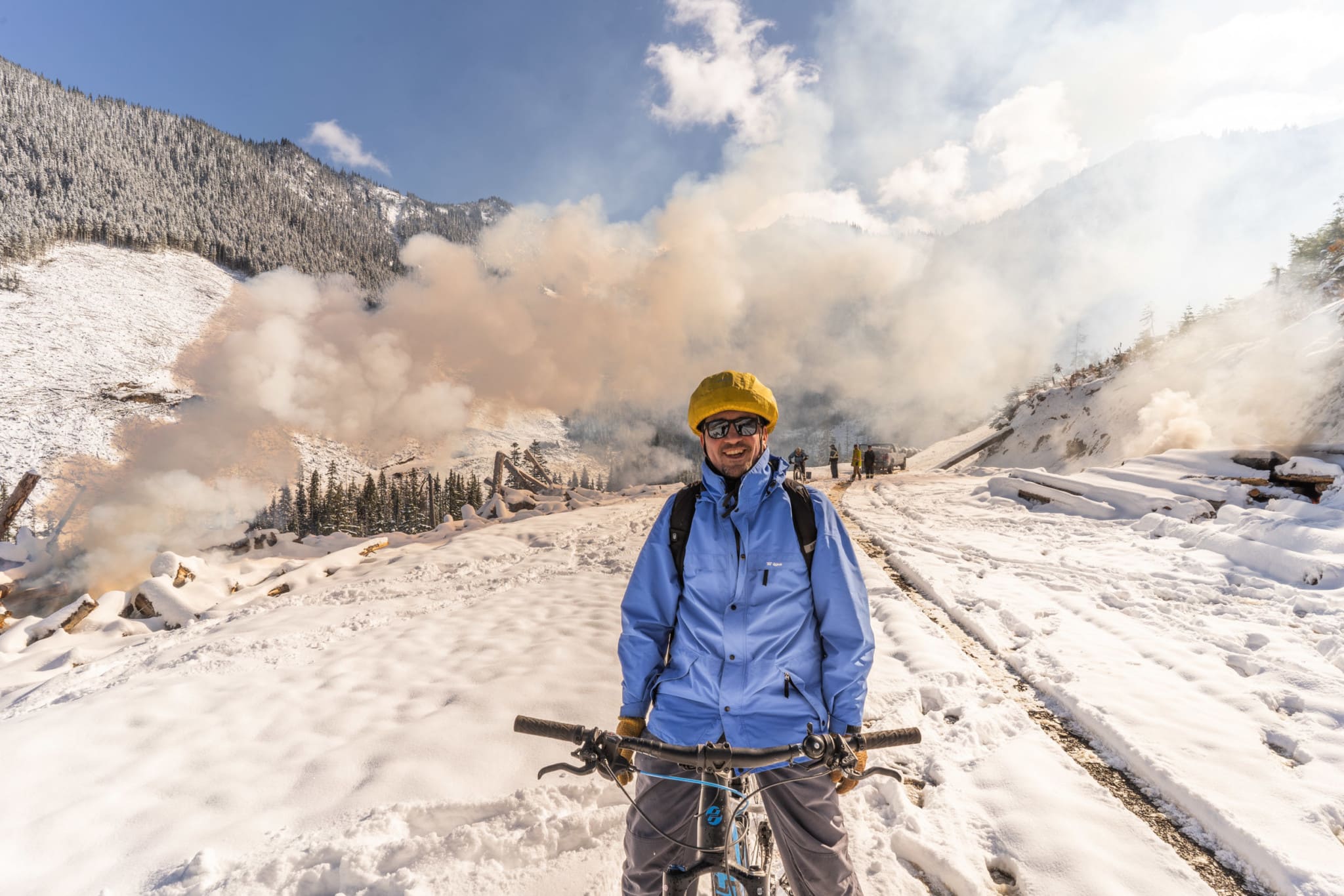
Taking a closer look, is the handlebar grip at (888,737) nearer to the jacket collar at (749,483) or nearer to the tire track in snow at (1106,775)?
the jacket collar at (749,483)

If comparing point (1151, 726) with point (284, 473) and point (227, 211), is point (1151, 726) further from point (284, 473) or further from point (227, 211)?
point (227, 211)

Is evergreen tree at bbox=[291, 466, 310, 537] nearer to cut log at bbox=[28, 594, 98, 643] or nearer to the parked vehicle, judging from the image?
cut log at bbox=[28, 594, 98, 643]

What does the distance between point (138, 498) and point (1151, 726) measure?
29450mm

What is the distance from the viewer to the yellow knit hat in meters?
2.36

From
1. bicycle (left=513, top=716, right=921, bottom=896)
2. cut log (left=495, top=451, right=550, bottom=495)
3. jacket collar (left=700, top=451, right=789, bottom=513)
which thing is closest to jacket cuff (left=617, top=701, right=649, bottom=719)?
bicycle (left=513, top=716, right=921, bottom=896)

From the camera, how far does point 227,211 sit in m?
130

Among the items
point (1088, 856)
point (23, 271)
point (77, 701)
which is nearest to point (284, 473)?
point (77, 701)

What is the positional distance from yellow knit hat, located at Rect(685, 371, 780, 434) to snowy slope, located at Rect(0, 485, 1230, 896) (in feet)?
8.68

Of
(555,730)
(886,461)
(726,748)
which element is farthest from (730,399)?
(886,461)

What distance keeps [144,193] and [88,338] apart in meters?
66.0

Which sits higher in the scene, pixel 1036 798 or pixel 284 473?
pixel 284 473

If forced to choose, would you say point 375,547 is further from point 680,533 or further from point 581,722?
point 680,533

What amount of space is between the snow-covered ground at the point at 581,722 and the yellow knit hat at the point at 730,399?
2657 millimetres

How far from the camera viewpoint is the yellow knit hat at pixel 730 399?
7.75 feet
